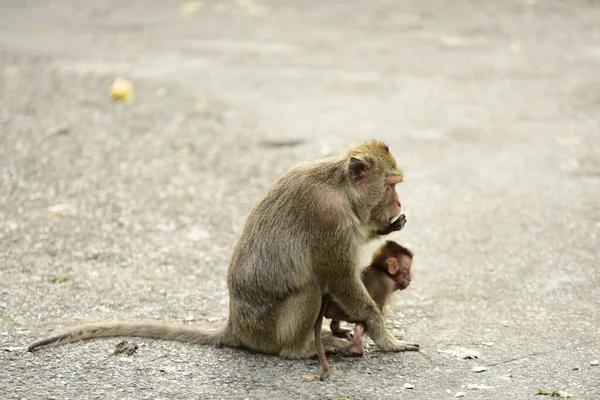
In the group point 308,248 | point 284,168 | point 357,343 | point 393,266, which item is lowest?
point 357,343

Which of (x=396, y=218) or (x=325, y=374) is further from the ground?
(x=396, y=218)

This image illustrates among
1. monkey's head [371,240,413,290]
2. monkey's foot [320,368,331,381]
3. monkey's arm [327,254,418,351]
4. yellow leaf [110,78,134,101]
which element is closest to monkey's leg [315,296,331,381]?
monkey's foot [320,368,331,381]

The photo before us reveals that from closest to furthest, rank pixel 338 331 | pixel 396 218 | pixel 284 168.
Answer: pixel 396 218 → pixel 338 331 → pixel 284 168

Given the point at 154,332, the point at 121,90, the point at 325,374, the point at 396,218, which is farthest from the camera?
the point at 121,90

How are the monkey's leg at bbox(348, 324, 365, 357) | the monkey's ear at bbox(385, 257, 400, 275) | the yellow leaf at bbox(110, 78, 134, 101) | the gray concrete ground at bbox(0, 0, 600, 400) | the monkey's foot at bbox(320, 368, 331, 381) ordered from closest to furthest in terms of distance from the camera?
1. the monkey's foot at bbox(320, 368, 331, 381)
2. the gray concrete ground at bbox(0, 0, 600, 400)
3. the monkey's leg at bbox(348, 324, 365, 357)
4. the monkey's ear at bbox(385, 257, 400, 275)
5. the yellow leaf at bbox(110, 78, 134, 101)

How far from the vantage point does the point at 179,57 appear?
35.9 ft

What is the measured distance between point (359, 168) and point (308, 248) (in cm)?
50

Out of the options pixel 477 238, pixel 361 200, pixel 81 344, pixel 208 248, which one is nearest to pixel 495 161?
pixel 477 238

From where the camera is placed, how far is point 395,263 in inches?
192

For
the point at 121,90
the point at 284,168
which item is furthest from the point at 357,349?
the point at 121,90

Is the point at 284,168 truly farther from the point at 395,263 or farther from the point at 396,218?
the point at 396,218

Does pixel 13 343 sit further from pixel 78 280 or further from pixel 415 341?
pixel 415 341

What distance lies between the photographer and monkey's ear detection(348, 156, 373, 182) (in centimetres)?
449

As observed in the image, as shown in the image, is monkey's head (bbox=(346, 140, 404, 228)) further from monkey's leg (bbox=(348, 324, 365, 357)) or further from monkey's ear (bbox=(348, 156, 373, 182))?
monkey's leg (bbox=(348, 324, 365, 357))
